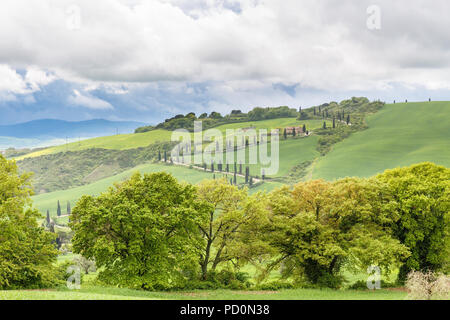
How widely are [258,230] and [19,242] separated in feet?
90.8

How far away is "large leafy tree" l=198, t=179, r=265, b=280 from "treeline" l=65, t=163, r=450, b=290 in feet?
0.43

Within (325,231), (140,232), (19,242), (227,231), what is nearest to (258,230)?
(227,231)

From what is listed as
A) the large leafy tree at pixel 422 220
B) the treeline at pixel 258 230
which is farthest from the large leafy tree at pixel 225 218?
the large leafy tree at pixel 422 220

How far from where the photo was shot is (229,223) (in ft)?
167

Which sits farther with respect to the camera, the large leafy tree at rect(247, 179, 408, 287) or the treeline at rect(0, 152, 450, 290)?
the large leafy tree at rect(247, 179, 408, 287)

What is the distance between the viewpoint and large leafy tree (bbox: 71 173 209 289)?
137 feet

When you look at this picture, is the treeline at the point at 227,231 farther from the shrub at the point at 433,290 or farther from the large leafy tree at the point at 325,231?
the shrub at the point at 433,290

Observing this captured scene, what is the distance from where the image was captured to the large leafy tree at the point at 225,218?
49.8 metres

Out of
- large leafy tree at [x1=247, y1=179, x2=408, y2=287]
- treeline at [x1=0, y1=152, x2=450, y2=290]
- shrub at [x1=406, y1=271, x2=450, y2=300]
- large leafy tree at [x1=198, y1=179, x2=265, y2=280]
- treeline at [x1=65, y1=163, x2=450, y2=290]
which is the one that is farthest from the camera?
large leafy tree at [x1=198, y1=179, x2=265, y2=280]

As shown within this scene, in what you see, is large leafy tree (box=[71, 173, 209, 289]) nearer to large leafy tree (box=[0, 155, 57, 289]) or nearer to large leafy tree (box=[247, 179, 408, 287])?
large leafy tree (box=[0, 155, 57, 289])

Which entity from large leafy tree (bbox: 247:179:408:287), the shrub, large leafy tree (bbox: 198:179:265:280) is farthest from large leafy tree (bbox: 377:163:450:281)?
the shrub

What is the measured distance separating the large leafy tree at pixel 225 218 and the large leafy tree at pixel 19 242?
17.9 metres
